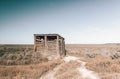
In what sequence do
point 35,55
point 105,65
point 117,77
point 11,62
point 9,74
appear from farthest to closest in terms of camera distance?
1. point 35,55
2. point 11,62
3. point 105,65
4. point 9,74
5. point 117,77

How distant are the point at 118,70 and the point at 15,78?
25.1ft

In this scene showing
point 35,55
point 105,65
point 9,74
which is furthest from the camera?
point 35,55

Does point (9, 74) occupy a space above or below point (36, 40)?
below

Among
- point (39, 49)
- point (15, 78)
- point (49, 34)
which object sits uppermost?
point (49, 34)

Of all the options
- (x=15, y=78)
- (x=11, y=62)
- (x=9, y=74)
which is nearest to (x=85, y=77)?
(x=15, y=78)

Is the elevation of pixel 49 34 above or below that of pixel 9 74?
above

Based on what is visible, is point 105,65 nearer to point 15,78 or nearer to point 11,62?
point 15,78

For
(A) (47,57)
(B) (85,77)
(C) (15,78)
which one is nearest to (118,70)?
(B) (85,77)

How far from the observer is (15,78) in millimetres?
10844

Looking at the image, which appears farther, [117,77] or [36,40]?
[36,40]

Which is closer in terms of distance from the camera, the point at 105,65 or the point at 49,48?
the point at 105,65

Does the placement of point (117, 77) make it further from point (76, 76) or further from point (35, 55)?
point (35, 55)

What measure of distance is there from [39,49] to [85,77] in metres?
13.2

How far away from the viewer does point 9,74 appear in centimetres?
1216
